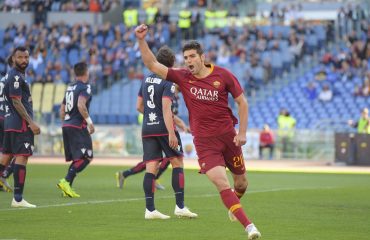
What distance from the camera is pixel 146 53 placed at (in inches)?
456

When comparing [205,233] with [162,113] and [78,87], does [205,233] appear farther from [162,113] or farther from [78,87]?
[78,87]

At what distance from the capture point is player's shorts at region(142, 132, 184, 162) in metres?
15.0

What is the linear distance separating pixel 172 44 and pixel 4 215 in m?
32.7

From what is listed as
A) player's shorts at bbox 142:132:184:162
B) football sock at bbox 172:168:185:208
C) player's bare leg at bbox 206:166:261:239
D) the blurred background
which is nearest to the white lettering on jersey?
player's shorts at bbox 142:132:184:162

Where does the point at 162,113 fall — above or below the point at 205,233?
above

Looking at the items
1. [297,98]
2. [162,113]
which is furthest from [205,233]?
[297,98]

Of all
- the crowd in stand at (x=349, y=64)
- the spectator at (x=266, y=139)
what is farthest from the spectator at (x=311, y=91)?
the spectator at (x=266, y=139)

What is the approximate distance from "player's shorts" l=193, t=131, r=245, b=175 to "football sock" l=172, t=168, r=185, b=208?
222 centimetres

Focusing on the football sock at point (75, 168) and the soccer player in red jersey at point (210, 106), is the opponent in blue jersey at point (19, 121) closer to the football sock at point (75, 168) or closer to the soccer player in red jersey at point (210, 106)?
the football sock at point (75, 168)

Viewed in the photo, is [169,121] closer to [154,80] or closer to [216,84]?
[154,80]

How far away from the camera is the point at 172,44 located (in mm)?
46656

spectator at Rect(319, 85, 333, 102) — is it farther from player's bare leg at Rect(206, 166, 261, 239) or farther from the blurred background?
player's bare leg at Rect(206, 166, 261, 239)

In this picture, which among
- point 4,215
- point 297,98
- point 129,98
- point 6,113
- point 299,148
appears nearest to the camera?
point 4,215

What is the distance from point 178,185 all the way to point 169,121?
1.04 metres
